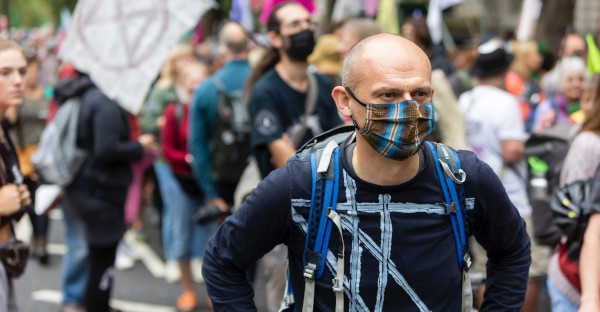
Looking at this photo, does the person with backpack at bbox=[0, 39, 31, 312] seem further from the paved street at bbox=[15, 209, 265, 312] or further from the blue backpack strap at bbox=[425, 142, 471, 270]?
the paved street at bbox=[15, 209, 265, 312]

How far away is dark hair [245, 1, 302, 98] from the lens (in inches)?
186

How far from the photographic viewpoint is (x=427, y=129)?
89.4 inches

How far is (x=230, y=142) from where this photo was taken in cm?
564

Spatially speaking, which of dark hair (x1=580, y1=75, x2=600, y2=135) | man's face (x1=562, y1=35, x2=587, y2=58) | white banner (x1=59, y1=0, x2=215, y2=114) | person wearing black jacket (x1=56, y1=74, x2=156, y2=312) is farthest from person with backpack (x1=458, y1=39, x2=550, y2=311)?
man's face (x1=562, y1=35, x2=587, y2=58)

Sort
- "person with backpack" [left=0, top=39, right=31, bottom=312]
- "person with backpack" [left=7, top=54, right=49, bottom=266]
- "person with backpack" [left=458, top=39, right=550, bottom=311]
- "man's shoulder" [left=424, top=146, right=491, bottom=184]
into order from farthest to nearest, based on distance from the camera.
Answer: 1. "person with backpack" [left=7, top=54, right=49, bottom=266]
2. "person with backpack" [left=458, top=39, right=550, bottom=311]
3. "person with backpack" [left=0, top=39, right=31, bottom=312]
4. "man's shoulder" [left=424, top=146, right=491, bottom=184]

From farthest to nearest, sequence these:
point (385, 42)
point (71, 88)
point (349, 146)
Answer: point (71, 88) < point (349, 146) < point (385, 42)

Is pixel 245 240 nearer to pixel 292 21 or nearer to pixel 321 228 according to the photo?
pixel 321 228

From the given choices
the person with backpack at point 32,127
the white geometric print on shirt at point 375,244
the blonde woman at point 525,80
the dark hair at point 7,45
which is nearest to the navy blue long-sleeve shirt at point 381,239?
the white geometric print on shirt at point 375,244

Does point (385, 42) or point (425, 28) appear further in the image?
point (425, 28)

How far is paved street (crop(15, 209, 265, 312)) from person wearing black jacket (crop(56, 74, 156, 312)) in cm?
128

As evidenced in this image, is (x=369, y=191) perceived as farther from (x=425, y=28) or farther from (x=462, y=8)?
(x=462, y=8)

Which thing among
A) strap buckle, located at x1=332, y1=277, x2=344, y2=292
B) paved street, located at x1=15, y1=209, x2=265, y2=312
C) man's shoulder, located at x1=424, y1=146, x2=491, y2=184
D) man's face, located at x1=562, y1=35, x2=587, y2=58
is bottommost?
paved street, located at x1=15, y1=209, x2=265, y2=312

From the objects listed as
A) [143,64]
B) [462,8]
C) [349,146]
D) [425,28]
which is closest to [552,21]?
[425,28]

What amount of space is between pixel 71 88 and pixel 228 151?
1157mm
